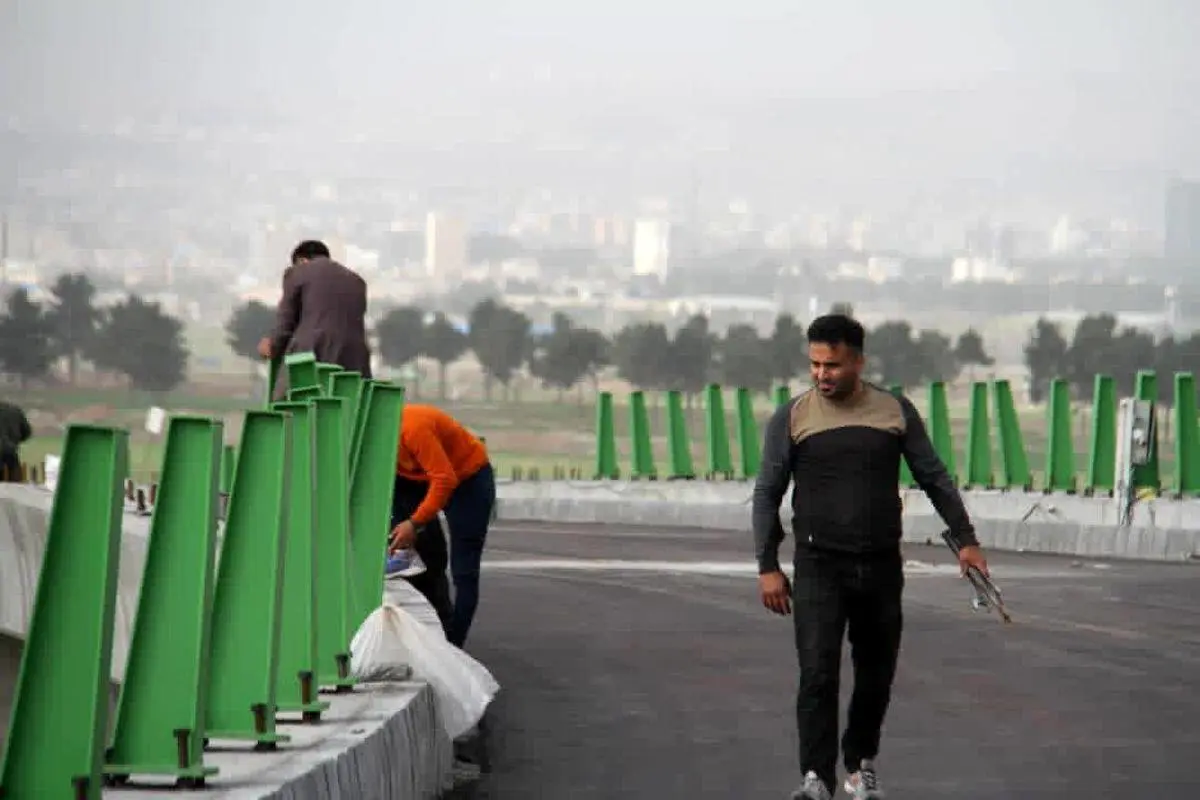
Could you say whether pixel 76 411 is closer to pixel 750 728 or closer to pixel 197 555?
pixel 750 728

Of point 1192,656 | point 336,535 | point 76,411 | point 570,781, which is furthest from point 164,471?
point 76,411

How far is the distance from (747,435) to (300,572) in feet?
89.8

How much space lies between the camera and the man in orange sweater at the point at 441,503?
14.5 m

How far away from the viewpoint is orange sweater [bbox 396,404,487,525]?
14.5 metres

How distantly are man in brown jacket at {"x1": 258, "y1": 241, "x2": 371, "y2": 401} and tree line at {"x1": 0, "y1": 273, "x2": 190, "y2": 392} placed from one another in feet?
187

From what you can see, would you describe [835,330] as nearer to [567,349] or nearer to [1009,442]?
[1009,442]

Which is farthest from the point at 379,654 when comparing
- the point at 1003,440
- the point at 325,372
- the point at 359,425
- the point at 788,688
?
the point at 1003,440

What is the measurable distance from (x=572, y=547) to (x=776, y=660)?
12532 millimetres

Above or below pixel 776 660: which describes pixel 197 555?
above

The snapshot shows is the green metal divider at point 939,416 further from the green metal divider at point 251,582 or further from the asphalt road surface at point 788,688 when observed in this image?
the green metal divider at point 251,582

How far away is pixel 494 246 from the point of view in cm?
9719

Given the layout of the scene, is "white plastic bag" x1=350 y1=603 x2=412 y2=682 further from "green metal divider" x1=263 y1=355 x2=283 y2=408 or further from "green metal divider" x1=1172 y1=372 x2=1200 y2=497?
"green metal divider" x1=1172 y1=372 x2=1200 y2=497

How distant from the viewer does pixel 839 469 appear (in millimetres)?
10820

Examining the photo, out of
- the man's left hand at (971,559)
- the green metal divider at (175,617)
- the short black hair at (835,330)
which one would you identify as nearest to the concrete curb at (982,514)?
the man's left hand at (971,559)
